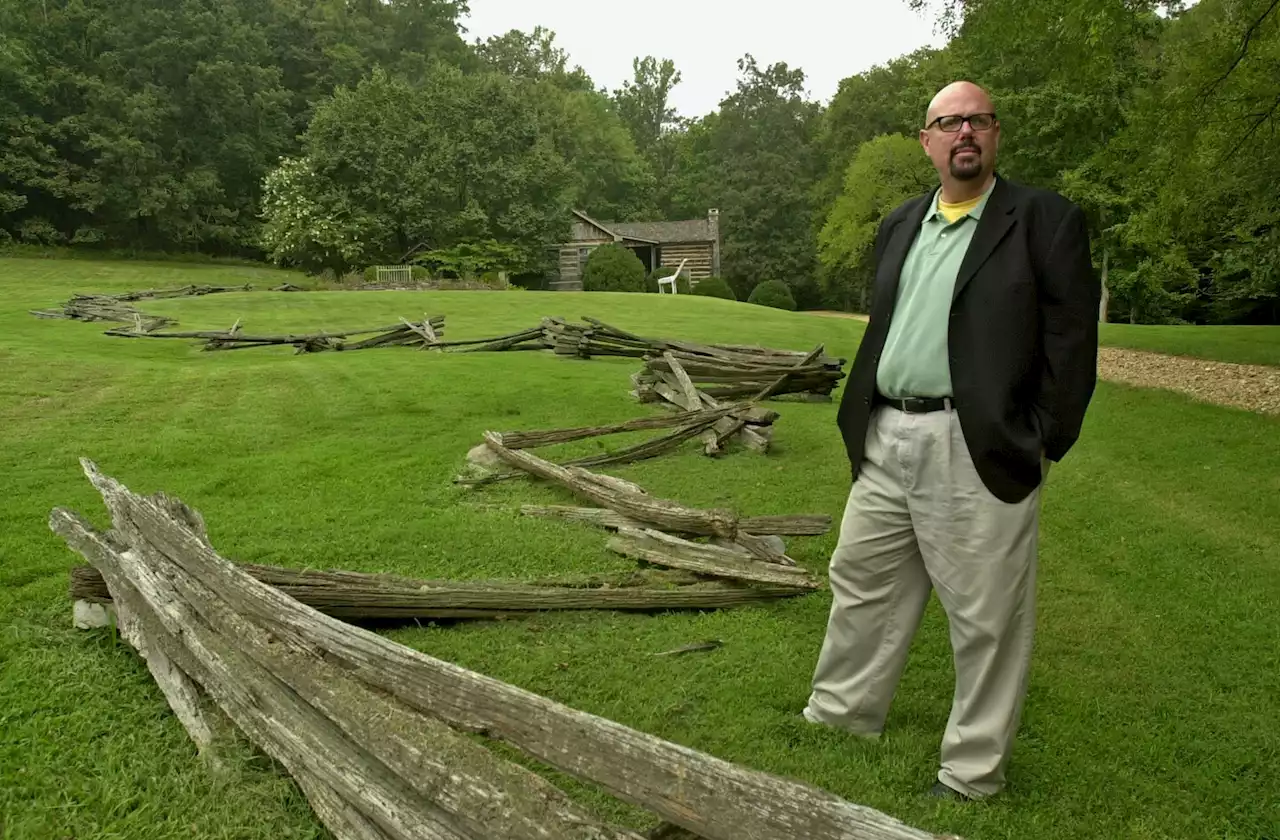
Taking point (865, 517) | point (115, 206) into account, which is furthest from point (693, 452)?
point (115, 206)

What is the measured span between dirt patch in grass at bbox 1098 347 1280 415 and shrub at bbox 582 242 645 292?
21.5m

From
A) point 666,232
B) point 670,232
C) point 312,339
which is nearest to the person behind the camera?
point 312,339

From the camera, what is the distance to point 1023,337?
275cm

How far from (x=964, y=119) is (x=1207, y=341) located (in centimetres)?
2085

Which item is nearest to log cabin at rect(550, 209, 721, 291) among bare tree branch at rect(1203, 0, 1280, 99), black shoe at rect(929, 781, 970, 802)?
bare tree branch at rect(1203, 0, 1280, 99)

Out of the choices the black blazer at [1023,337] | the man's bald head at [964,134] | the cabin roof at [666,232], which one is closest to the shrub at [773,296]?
the cabin roof at [666,232]

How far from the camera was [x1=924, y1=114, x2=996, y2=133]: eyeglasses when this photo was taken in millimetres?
2756

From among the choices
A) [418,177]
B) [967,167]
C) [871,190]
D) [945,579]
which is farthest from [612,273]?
[945,579]

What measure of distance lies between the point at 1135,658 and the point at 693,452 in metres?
4.98

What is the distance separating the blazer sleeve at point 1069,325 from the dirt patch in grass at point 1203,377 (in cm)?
1067

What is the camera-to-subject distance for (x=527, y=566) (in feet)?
17.4

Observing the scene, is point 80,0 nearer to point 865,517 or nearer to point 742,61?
point 742,61

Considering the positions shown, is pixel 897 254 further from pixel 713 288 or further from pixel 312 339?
pixel 713 288

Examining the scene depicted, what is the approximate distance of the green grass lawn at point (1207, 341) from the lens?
1691cm
